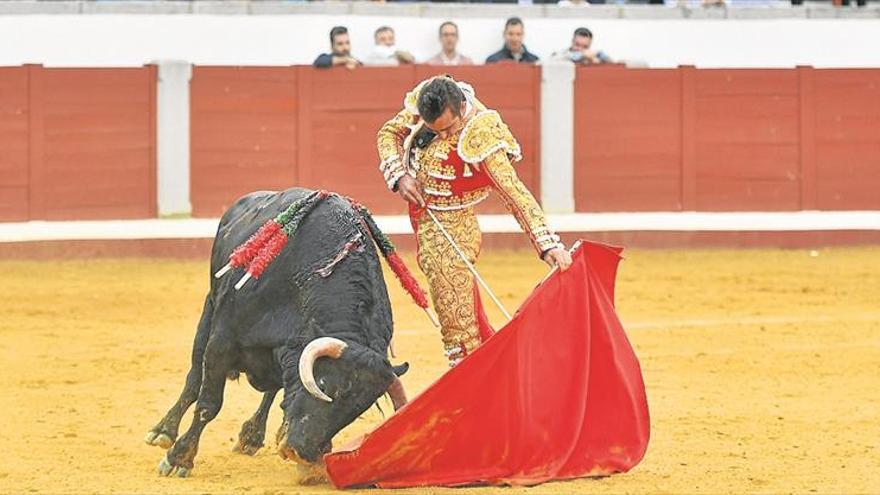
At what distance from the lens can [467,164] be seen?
195 inches

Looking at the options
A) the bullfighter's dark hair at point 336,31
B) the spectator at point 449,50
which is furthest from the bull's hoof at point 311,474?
the spectator at point 449,50

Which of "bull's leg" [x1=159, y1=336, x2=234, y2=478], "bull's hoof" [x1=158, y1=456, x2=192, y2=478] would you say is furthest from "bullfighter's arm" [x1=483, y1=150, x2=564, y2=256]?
"bull's hoof" [x1=158, y1=456, x2=192, y2=478]

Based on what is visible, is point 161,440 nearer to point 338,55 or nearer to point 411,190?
point 411,190

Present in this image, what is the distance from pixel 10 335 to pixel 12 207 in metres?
3.69

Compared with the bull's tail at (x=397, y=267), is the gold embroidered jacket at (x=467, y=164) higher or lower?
higher

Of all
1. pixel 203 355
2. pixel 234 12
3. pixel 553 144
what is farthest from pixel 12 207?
pixel 203 355

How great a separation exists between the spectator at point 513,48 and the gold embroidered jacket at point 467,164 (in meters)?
7.14

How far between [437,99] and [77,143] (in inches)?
276

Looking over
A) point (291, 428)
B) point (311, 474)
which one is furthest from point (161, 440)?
point (291, 428)

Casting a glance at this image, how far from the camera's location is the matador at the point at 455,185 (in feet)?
16.0

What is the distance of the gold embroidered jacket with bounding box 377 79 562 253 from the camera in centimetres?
488

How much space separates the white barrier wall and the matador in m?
7.45

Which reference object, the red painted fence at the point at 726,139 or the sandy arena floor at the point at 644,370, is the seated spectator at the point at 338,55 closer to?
the red painted fence at the point at 726,139

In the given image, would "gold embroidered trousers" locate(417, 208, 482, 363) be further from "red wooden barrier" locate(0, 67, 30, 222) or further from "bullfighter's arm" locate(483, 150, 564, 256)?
"red wooden barrier" locate(0, 67, 30, 222)
